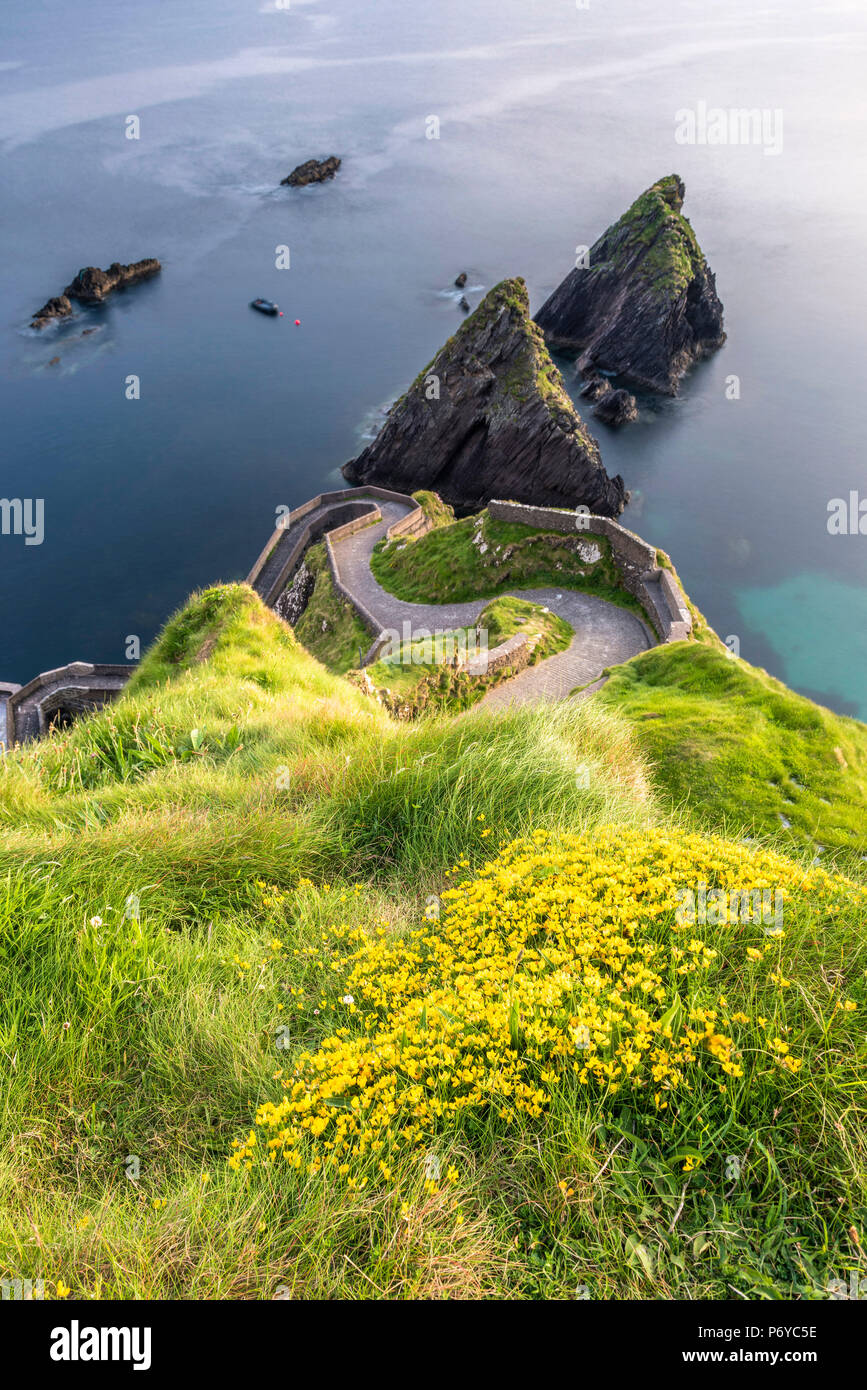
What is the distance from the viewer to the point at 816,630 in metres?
69.8

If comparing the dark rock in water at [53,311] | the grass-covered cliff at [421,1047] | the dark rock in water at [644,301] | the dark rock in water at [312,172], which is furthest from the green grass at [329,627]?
the dark rock in water at [312,172]

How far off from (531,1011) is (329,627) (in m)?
46.3

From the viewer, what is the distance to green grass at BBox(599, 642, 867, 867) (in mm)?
13383

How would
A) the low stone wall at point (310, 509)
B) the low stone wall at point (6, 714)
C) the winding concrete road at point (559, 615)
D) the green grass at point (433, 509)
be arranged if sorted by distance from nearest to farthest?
the winding concrete road at point (559, 615) < the low stone wall at point (6, 714) < the low stone wall at point (310, 509) < the green grass at point (433, 509)

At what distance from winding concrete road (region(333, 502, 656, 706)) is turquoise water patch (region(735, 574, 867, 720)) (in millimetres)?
31021

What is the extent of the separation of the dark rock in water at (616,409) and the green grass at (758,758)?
8197cm

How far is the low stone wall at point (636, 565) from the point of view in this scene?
3488 cm

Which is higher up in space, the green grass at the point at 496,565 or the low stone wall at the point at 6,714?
the green grass at the point at 496,565

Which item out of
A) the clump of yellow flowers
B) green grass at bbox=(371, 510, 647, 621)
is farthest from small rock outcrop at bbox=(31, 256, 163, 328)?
the clump of yellow flowers

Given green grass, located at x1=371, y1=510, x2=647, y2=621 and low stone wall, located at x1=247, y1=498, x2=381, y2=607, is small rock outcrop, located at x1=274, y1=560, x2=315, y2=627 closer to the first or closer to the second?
low stone wall, located at x1=247, y1=498, x2=381, y2=607

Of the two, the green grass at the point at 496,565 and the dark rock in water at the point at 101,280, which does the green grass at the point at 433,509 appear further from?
the dark rock in water at the point at 101,280

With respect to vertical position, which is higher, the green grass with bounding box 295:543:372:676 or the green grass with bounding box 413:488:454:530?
the green grass with bounding box 413:488:454:530

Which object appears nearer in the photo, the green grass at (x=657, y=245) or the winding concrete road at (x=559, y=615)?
the winding concrete road at (x=559, y=615)
